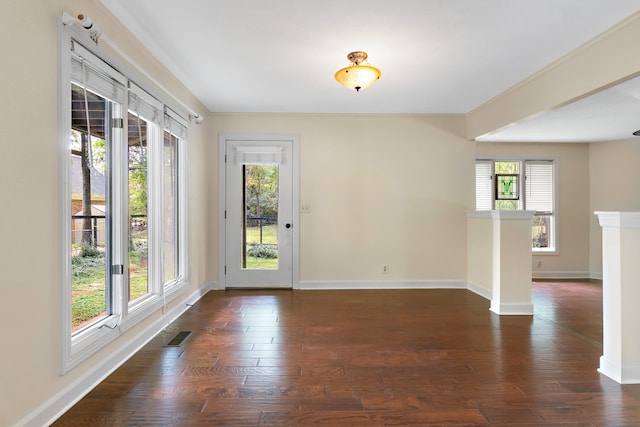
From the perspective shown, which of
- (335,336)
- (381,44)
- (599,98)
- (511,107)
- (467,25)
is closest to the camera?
(467,25)

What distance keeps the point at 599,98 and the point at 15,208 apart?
4.91 metres

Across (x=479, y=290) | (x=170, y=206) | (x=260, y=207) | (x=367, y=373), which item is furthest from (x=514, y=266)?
(x=170, y=206)

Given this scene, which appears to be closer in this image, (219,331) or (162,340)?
(162,340)

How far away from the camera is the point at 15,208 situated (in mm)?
1619

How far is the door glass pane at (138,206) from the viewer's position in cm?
285

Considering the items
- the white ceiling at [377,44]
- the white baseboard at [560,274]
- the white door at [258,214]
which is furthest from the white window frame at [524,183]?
the white door at [258,214]

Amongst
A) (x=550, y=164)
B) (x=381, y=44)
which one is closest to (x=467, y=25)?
(x=381, y=44)

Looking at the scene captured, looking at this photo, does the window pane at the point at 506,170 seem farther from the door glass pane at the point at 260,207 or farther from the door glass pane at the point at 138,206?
the door glass pane at the point at 138,206

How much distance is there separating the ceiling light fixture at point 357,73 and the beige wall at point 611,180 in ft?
17.1

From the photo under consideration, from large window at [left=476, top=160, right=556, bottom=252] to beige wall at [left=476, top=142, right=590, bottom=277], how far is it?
4.7 inches

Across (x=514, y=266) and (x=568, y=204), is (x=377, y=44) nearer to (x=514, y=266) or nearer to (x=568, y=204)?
(x=514, y=266)

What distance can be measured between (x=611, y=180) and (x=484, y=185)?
2.01 m

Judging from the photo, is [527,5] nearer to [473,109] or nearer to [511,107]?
[511,107]

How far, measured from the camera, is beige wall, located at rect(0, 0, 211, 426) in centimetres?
158
